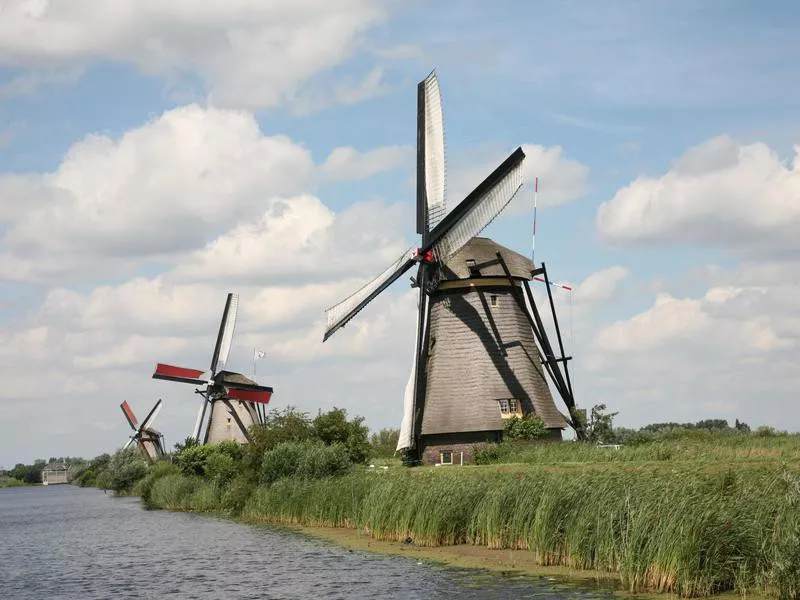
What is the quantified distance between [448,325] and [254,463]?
9.89m

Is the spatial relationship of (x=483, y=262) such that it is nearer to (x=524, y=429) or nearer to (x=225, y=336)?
(x=524, y=429)

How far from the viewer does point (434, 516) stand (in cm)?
2545

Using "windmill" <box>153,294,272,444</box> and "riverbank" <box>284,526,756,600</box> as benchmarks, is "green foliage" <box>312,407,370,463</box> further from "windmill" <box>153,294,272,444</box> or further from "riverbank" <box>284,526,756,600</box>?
"windmill" <box>153,294,272,444</box>

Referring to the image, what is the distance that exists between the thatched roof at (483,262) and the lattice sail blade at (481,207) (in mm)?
1164

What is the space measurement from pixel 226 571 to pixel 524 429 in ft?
58.4

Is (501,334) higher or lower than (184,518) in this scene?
higher

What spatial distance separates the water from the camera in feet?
65.5

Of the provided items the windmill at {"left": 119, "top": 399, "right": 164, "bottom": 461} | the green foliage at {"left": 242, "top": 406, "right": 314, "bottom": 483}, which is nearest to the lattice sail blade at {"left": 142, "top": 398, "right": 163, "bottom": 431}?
the windmill at {"left": 119, "top": 399, "right": 164, "bottom": 461}

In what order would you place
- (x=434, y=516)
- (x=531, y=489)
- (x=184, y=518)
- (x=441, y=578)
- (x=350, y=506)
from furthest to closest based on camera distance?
1. (x=184, y=518)
2. (x=350, y=506)
3. (x=434, y=516)
4. (x=531, y=489)
5. (x=441, y=578)

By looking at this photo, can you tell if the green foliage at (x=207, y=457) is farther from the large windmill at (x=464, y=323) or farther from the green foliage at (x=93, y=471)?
the green foliage at (x=93, y=471)

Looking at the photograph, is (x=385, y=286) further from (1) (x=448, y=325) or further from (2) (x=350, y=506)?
(2) (x=350, y=506)

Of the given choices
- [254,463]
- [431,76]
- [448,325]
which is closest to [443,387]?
[448,325]

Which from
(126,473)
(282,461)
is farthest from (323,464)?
(126,473)

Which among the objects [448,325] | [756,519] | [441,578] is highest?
[448,325]
